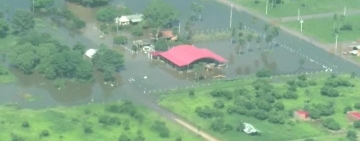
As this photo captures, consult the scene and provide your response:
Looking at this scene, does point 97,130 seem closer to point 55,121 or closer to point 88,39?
point 55,121

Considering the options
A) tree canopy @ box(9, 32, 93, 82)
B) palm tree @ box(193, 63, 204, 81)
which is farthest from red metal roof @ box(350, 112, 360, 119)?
tree canopy @ box(9, 32, 93, 82)

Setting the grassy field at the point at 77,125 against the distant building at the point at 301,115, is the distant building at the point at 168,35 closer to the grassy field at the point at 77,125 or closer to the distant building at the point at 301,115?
the grassy field at the point at 77,125

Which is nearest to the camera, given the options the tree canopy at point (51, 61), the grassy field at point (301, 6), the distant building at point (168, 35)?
the tree canopy at point (51, 61)

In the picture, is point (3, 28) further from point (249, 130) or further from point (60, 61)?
point (249, 130)

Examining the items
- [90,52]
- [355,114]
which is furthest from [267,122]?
[90,52]

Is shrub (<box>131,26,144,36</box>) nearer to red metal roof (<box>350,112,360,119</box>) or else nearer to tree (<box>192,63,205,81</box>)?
tree (<box>192,63,205,81</box>)

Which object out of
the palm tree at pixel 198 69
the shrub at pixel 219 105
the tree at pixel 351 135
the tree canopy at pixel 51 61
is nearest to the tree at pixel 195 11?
the palm tree at pixel 198 69

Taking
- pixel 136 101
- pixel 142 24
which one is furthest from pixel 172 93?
pixel 142 24
